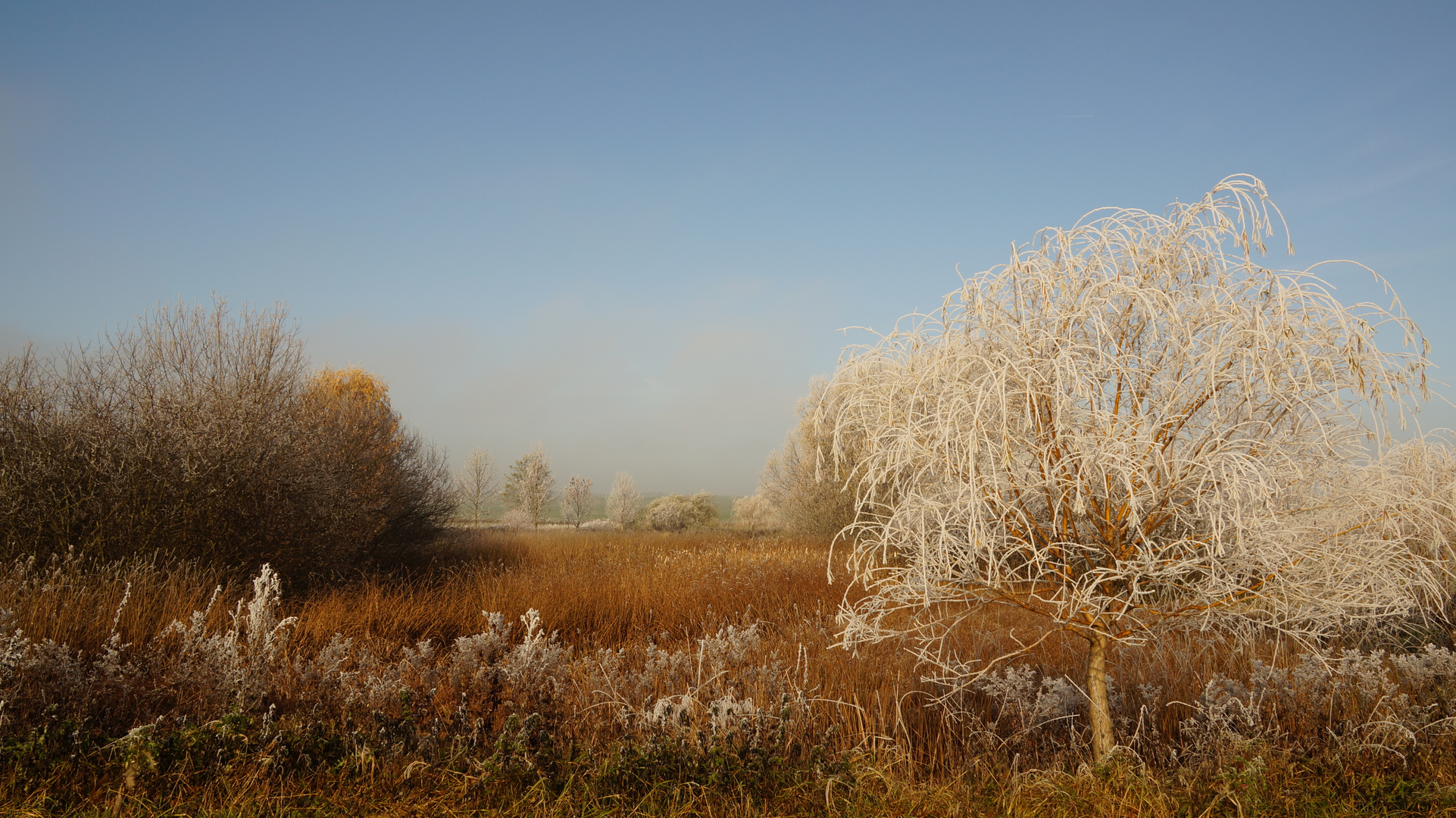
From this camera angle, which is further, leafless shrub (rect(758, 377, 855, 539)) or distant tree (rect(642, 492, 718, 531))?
distant tree (rect(642, 492, 718, 531))

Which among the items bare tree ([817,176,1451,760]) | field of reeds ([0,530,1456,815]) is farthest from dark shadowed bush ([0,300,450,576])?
bare tree ([817,176,1451,760])

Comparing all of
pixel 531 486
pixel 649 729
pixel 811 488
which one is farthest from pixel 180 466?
pixel 531 486

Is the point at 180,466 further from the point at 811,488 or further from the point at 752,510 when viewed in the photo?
the point at 752,510

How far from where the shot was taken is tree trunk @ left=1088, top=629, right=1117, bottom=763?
293 cm

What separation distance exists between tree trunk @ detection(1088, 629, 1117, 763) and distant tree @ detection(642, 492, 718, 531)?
2957 centimetres

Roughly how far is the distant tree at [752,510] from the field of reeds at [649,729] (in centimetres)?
2826

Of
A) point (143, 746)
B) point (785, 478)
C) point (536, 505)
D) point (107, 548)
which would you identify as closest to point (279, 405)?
point (107, 548)

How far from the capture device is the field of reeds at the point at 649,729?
2521 mm

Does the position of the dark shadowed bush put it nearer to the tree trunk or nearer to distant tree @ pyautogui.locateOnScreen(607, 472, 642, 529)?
the tree trunk

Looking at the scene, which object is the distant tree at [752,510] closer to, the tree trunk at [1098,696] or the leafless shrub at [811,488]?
the leafless shrub at [811,488]

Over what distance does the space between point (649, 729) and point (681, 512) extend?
31674 millimetres

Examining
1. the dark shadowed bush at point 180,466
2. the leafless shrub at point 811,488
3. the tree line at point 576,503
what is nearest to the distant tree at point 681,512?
the tree line at point 576,503

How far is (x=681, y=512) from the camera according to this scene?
114 feet

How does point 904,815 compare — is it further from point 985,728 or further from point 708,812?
point 985,728
